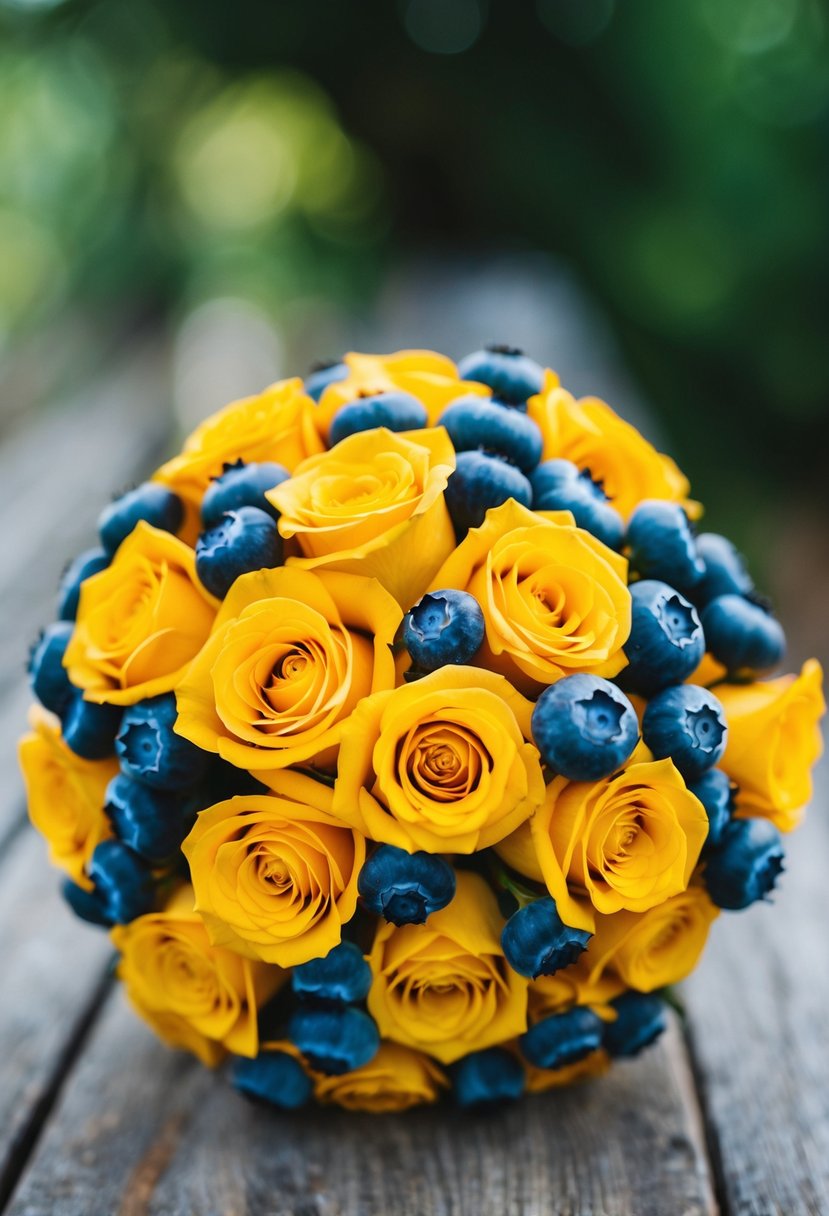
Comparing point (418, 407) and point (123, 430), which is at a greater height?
point (418, 407)

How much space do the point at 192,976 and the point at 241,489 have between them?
362mm

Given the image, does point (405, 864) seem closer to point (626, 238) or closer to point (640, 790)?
point (640, 790)

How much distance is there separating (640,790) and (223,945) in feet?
0.99

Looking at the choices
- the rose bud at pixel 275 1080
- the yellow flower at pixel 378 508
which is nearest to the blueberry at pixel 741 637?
the yellow flower at pixel 378 508

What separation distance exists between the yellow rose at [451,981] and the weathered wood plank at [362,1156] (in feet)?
0.30

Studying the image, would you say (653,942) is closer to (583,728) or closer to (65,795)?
Answer: (583,728)

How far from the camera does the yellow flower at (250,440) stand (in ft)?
2.71

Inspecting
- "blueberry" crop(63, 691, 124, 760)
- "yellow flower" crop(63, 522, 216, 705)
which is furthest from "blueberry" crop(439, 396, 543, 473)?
"blueberry" crop(63, 691, 124, 760)

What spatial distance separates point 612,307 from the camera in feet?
12.2

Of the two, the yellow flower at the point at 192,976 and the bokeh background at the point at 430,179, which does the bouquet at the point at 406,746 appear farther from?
the bokeh background at the point at 430,179

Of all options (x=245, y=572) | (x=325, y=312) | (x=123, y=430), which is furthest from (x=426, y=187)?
(x=245, y=572)

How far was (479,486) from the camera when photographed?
29.8 inches

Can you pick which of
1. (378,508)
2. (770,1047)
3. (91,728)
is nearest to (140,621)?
(91,728)

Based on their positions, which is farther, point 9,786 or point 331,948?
point 9,786
